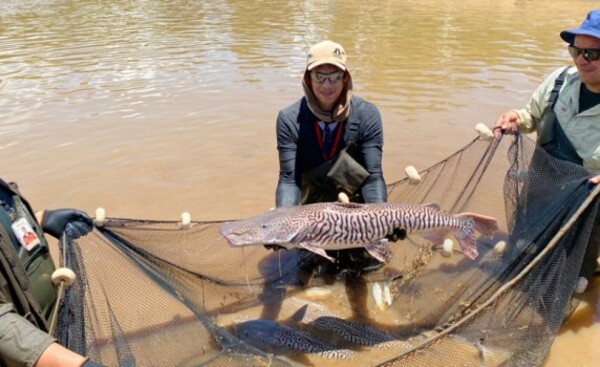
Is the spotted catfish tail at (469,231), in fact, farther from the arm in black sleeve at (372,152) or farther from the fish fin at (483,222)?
the arm in black sleeve at (372,152)

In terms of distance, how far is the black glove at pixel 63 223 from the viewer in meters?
2.86

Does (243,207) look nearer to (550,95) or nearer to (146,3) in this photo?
(550,95)

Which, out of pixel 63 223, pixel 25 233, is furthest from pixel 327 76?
pixel 25 233

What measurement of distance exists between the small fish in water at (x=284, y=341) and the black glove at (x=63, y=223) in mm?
1452

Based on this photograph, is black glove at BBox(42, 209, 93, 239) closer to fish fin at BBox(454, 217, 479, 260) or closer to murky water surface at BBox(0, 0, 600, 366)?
fish fin at BBox(454, 217, 479, 260)

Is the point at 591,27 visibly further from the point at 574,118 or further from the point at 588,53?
the point at 574,118

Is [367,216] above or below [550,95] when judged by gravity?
below

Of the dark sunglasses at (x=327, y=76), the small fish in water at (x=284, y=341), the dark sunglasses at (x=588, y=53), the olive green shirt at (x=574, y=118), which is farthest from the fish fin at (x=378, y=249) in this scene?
the dark sunglasses at (x=588, y=53)

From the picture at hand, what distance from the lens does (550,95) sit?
3.95m

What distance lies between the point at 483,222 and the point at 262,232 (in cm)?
173

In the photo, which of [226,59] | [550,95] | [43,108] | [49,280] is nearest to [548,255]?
[550,95]

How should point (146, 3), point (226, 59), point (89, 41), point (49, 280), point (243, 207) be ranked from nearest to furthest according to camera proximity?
point (49, 280) < point (243, 207) < point (226, 59) < point (89, 41) < point (146, 3)

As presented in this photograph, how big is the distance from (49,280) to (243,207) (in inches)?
132

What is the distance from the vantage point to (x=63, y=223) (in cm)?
288
